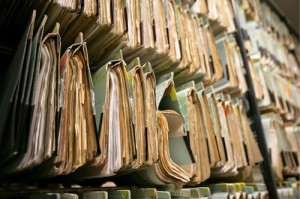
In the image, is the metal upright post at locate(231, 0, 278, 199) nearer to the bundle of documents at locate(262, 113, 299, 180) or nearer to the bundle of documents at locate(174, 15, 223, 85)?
the bundle of documents at locate(262, 113, 299, 180)

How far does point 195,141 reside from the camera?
1.09 meters

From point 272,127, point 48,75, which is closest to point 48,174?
point 48,75

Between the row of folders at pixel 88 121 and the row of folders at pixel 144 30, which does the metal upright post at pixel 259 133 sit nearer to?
the row of folders at pixel 144 30

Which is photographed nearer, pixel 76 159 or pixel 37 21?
pixel 76 159

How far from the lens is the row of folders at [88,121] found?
0.62m

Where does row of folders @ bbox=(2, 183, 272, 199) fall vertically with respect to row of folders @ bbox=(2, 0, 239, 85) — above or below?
below

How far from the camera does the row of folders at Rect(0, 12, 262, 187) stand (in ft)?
2.03

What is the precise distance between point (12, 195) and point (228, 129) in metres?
0.96

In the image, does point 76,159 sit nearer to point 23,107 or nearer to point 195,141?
point 23,107

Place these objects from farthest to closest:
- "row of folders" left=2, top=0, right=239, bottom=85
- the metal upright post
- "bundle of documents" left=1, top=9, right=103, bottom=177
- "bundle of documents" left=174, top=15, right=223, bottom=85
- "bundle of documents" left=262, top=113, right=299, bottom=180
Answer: "bundle of documents" left=262, top=113, right=299, bottom=180
the metal upright post
"bundle of documents" left=174, top=15, right=223, bottom=85
"row of folders" left=2, top=0, right=239, bottom=85
"bundle of documents" left=1, top=9, right=103, bottom=177

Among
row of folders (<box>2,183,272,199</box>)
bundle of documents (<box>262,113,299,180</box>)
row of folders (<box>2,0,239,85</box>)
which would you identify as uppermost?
row of folders (<box>2,0,239,85</box>)

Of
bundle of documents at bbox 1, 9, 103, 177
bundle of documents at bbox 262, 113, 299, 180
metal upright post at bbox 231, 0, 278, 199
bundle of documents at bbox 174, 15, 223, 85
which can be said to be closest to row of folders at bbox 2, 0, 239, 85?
bundle of documents at bbox 174, 15, 223, 85

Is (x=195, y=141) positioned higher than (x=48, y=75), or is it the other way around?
(x=48, y=75)

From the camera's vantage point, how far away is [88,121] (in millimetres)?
727
